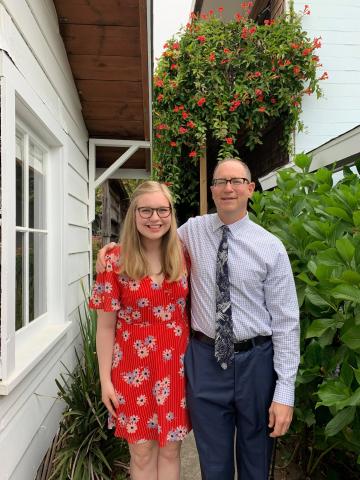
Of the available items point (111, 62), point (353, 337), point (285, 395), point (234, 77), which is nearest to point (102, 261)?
point (285, 395)

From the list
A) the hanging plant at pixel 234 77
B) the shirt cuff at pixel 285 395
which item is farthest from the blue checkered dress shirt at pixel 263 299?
the hanging plant at pixel 234 77

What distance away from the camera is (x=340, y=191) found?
1.70m

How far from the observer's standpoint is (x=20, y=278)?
224 cm

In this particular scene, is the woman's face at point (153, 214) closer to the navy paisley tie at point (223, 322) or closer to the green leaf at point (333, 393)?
the navy paisley tie at point (223, 322)

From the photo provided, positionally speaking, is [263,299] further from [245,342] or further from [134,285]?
[134,285]

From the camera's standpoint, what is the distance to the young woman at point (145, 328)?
63.9 inches

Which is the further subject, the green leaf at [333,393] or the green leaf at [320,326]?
the green leaf at [320,326]

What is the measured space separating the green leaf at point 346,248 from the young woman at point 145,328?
602 mm

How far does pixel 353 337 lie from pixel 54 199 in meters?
2.13

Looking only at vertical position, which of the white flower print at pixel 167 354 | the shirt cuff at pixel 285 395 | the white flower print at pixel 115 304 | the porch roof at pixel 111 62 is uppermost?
the porch roof at pixel 111 62

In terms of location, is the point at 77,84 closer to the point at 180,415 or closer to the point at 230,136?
the point at 230,136

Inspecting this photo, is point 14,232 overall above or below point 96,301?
above

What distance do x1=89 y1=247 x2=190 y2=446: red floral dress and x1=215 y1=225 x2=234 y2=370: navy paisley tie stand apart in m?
0.17

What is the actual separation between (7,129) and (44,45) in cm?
105
